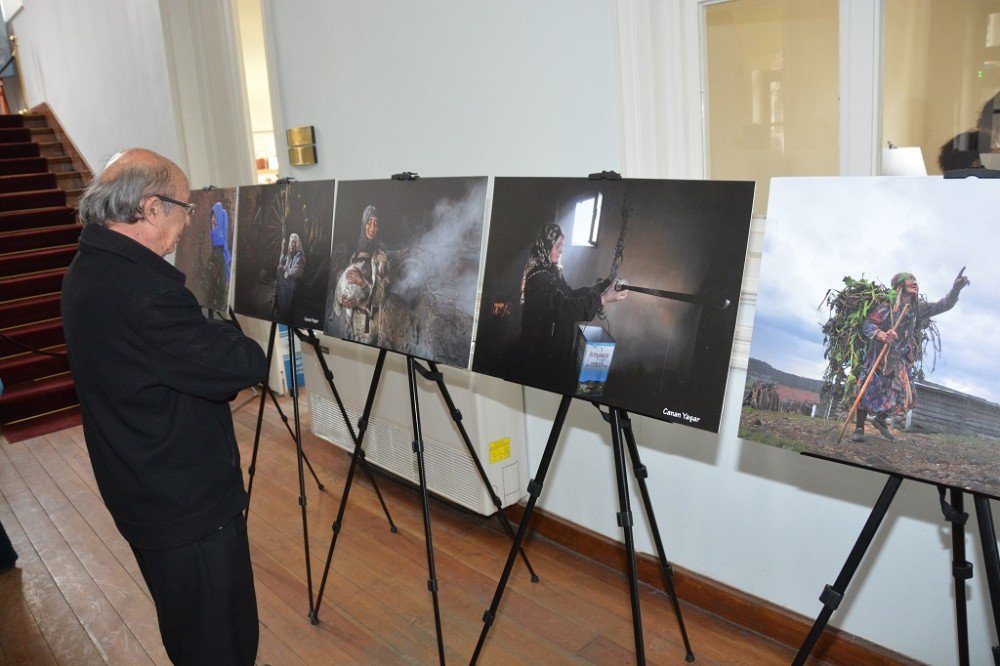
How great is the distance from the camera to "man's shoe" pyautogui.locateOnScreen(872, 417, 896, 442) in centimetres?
151

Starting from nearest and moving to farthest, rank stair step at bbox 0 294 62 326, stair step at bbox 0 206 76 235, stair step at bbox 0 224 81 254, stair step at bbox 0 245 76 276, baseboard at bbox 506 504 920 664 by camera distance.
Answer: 1. baseboard at bbox 506 504 920 664
2. stair step at bbox 0 294 62 326
3. stair step at bbox 0 245 76 276
4. stair step at bbox 0 224 81 254
5. stair step at bbox 0 206 76 235

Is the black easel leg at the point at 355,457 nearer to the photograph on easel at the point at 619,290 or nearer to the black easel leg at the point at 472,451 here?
the black easel leg at the point at 472,451

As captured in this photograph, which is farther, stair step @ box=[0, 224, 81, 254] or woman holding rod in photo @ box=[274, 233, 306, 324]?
stair step @ box=[0, 224, 81, 254]

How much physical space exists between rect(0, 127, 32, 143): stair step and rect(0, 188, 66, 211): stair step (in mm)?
1216

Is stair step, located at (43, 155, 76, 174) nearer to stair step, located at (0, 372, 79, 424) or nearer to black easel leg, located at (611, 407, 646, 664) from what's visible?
stair step, located at (0, 372, 79, 424)

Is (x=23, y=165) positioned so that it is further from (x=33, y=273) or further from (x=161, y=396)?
(x=161, y=396)

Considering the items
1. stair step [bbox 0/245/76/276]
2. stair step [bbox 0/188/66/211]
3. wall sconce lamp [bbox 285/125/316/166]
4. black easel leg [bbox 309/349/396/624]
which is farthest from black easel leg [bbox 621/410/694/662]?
stair step [bbox 0/188/66/211]

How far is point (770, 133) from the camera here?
2.37m

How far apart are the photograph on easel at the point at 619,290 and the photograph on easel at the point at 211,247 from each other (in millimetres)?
1659

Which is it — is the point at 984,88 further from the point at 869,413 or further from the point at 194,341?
the point at 194,341

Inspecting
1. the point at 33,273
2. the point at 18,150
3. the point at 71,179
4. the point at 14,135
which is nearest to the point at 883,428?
the point at 33,273

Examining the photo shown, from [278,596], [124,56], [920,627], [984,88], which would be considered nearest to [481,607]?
[278,596]

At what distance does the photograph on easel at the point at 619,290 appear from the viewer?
174 cm

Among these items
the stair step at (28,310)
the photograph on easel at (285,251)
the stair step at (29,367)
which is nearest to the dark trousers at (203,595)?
the photograph on easel at (285,251)
